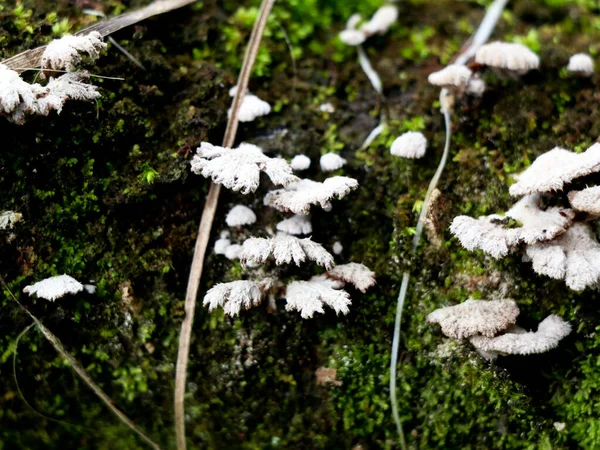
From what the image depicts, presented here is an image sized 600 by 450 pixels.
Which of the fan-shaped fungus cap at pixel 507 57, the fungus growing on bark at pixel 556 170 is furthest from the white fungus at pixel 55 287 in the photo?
A: the fan-shaped fungus cap at pixel 507 57

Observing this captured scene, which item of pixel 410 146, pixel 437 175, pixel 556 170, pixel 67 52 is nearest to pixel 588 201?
pixel 556 170

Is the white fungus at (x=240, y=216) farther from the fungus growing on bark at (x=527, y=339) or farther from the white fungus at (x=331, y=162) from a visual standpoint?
the fungus growing on bark at (x=527, y=339)

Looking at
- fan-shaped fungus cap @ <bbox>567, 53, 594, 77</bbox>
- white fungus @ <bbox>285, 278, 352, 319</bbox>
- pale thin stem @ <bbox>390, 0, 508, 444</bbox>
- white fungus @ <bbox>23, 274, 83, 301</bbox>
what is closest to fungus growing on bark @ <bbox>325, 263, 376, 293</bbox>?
white fungus @ <bbox>285, 278, 352, 319</bbox>

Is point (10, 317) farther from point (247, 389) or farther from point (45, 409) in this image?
point (247, 389)

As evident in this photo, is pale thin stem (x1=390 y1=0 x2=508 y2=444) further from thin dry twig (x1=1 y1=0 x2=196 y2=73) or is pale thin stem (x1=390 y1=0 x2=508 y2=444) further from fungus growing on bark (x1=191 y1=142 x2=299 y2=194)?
thin dry twig (x1=1 y1=0 x2=196 y2=73)

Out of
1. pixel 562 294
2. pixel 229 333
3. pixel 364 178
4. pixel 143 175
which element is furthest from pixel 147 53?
pixel 562 294

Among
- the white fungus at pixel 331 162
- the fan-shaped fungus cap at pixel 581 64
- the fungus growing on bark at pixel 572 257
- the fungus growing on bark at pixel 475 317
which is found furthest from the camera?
the fan-shaped fungus cap at pixel 581 64
